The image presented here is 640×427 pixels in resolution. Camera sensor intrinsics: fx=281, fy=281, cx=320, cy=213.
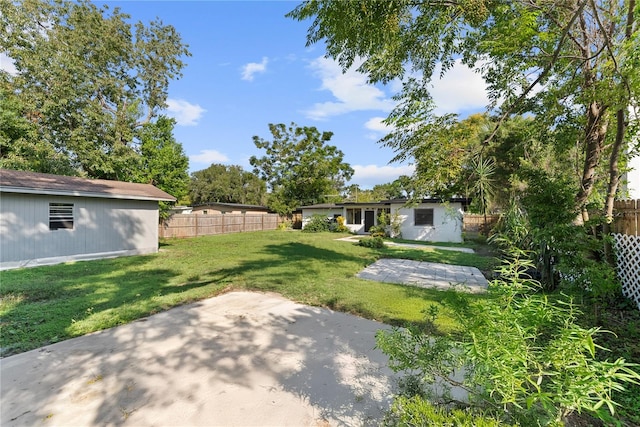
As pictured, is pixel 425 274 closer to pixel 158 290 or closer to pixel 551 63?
pixel 551 63

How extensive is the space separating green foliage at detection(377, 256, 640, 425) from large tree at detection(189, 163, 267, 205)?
137 feet

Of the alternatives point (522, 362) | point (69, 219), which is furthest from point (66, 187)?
point (522, 362)

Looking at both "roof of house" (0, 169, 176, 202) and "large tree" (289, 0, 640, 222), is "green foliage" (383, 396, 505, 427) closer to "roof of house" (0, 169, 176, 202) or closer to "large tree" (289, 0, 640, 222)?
"large tree" (289, 0, 640, 222)

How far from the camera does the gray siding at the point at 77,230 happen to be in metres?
7.97

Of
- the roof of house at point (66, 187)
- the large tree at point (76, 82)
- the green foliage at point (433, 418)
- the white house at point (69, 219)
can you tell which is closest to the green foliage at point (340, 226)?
the roof of house at point (66, 187)

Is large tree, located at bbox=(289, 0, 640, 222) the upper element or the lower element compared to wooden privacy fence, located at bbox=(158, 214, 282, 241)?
upper

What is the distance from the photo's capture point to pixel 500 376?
3.83 feet

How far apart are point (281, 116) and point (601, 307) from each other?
1078 inches

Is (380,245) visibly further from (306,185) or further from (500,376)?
(306,185)

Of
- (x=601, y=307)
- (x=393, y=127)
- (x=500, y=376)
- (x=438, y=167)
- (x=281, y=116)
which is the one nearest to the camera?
(x=500, y=376)

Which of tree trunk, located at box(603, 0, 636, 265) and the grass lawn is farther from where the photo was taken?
tree trunk, located at box(603, 0, 636, 265)

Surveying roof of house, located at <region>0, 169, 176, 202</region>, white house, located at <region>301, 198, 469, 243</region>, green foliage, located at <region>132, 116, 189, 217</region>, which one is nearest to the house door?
white house, located at <region>301, 198, 469, 243</region>

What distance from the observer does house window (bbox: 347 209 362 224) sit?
70.2 feet

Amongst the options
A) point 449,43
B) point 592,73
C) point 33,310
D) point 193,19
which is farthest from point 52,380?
point 193,19
